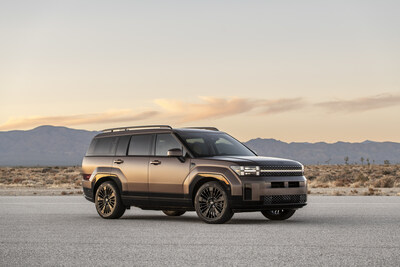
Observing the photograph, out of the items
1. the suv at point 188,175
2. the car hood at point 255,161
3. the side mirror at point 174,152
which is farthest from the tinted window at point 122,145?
the car hood at point 255,161

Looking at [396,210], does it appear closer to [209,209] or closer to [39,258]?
[209,209]

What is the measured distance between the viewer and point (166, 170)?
16.2 meters

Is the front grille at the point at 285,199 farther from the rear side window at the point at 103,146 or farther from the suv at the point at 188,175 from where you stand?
the rear side window at the point at 103,146

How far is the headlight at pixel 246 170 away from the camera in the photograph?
15.2 m

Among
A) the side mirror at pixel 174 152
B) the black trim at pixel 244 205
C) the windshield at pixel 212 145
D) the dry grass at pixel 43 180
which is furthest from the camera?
the dry grass at pixel 43 180

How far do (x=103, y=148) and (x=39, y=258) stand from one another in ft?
25.3

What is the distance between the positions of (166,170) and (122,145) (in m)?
1.72

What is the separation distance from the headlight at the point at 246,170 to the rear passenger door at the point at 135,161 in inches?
98.1

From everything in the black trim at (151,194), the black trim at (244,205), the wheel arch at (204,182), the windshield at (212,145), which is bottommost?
the black trim at (244,205)

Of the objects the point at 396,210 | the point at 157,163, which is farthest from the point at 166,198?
the point at 396,210

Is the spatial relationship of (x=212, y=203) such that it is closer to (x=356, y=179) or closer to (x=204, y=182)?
(x=204, y=182)

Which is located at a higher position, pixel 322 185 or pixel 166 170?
A: pixel 166 170

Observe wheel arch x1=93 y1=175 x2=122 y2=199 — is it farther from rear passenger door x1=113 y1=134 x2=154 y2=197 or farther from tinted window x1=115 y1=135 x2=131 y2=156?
tinted window x1=115 y1=135 x2=131 y2=156

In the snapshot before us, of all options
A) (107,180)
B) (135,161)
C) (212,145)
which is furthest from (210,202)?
(107,180)
